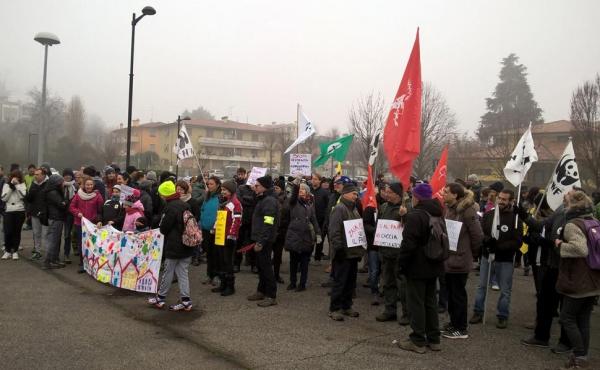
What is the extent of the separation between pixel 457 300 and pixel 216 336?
322 centimetres

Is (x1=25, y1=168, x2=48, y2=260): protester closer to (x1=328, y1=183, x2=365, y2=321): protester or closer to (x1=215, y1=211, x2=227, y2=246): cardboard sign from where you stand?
(x1=215, y1=211, x2=227, y2=246): cardboard sign

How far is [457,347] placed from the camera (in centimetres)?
583

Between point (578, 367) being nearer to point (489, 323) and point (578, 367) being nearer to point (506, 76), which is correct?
point (489, 323)

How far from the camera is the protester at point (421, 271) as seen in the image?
5.57 meters

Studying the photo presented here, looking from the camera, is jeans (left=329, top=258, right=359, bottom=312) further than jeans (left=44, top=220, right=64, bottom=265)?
No

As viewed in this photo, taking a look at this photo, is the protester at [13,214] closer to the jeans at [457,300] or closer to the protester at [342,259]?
the protester at [342,259]

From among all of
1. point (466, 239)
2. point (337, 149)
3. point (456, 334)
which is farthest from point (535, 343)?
point (337, 149)

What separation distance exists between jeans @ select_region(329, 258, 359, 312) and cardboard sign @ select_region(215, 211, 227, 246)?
6.65ft

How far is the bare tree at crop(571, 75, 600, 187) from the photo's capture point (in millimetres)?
25156

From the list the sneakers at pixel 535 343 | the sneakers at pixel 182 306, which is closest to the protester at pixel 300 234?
the sneakers at pixel 182 306

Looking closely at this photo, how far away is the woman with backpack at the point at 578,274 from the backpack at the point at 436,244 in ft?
4.14

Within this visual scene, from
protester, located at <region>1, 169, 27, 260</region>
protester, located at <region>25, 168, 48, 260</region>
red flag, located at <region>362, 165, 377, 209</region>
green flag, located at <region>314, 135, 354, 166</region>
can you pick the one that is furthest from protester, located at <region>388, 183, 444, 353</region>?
protester, located at <region>1, 169, 27, 260</region>

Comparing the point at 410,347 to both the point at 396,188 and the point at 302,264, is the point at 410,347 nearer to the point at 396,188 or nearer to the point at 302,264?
the point at 396,188

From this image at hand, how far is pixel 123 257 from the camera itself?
8.29 m
